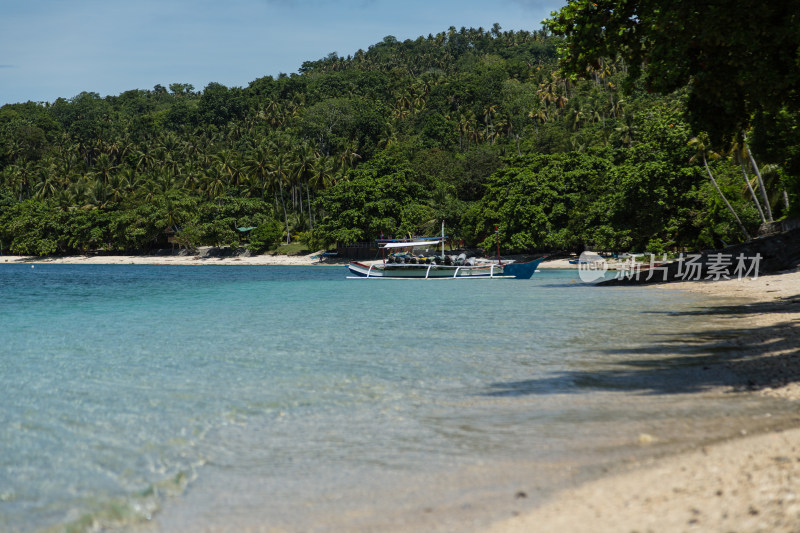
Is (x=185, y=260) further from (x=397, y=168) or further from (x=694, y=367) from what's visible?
(x=694, y=367)

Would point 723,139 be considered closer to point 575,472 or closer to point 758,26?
point 758,26

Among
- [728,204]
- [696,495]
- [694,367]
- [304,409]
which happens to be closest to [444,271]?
[728,204]

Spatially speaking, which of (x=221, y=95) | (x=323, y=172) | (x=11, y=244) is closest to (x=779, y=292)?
(x=323, y=172)

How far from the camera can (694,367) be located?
460 inches

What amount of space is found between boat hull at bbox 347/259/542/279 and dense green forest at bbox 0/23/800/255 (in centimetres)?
Answer: 746

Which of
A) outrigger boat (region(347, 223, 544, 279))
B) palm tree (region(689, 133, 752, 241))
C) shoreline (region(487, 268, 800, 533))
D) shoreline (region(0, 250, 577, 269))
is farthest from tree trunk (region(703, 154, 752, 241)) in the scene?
shoreline (region(0, 250, 577, 269))

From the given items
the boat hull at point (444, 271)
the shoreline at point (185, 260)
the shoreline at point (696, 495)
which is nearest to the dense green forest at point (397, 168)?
the shoreline at point (185, 260)

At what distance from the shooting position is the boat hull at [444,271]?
4675 centimetres

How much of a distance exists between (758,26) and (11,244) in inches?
4212

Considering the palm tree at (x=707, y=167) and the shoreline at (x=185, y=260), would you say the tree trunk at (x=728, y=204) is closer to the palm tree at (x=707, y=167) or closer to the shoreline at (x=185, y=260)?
the palm tree at (x=707, y=167)

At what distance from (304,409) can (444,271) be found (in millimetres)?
43114

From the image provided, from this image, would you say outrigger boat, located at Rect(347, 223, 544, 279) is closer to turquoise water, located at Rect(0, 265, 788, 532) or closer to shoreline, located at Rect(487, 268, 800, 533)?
turquoise water, located at Rect(0, 265, 788, 532)

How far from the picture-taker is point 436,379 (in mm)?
11773

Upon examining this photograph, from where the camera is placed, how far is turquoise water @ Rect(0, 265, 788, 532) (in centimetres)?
635
